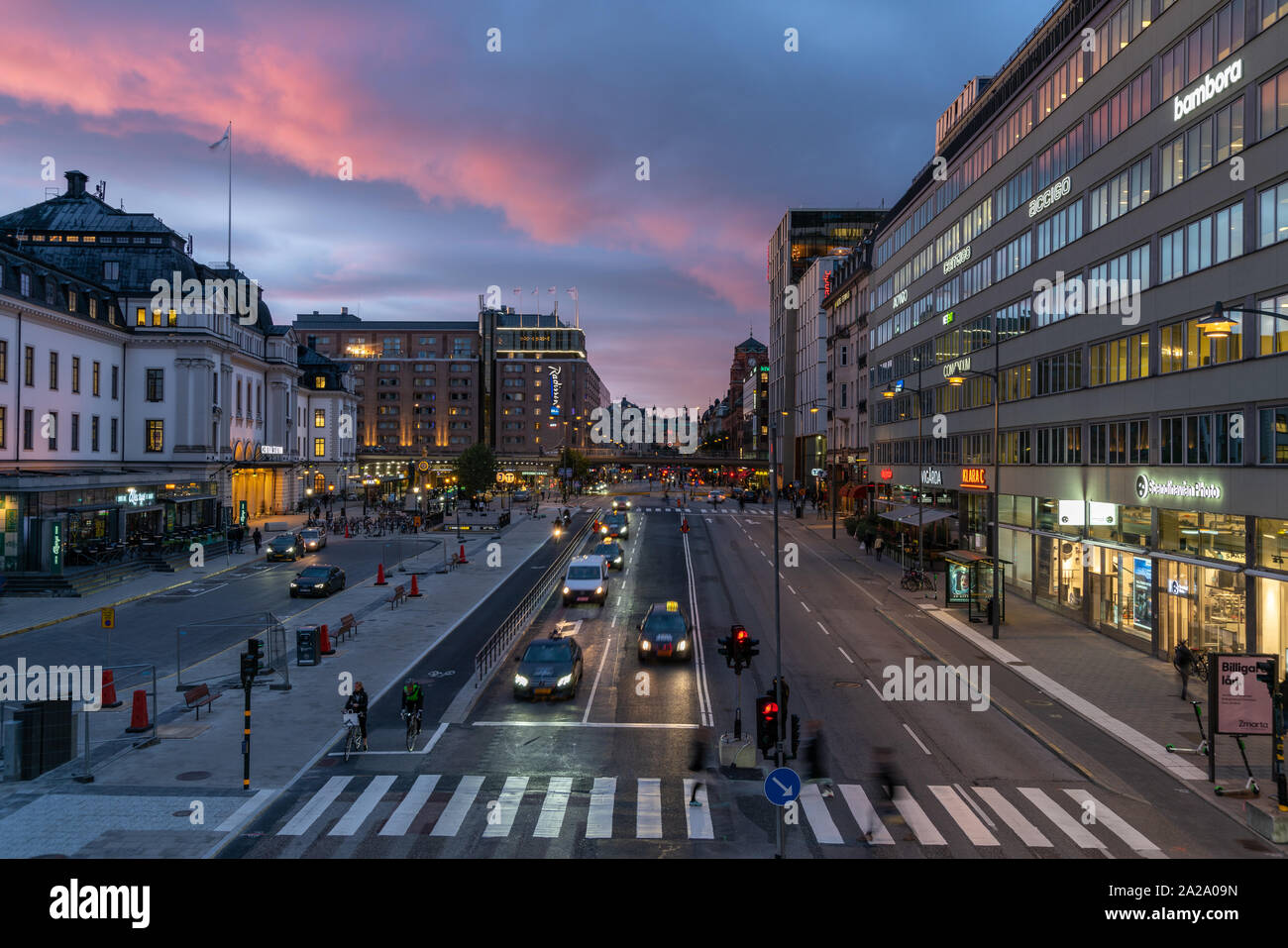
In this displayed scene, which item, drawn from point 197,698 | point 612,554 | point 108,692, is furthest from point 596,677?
point 612,554

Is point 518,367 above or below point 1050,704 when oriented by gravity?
above

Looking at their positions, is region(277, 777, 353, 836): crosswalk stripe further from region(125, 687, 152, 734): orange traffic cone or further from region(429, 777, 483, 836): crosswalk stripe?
region(125, 687, 152, 734): orange traffic cone

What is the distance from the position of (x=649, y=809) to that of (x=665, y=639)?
1154 centimetres

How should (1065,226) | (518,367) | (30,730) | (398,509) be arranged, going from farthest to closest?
(518,367) < (398,509) < (1065,226) < (30,730)

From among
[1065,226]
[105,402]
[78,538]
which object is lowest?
[78,538]

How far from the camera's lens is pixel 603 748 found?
17.9 metres

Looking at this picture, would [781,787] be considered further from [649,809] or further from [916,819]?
Answer: [916,819]

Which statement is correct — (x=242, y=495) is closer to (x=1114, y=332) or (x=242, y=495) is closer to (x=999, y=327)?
(x=999, y=327)

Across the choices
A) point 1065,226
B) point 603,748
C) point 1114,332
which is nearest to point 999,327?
point 1065,226

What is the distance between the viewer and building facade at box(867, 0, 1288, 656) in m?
23.0

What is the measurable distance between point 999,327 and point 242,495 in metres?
69.5

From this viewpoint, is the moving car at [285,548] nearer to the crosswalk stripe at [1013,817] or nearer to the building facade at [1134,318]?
the building facade at [1134,318]

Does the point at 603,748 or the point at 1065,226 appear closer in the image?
the point at 603,748

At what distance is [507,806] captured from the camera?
573 inches
